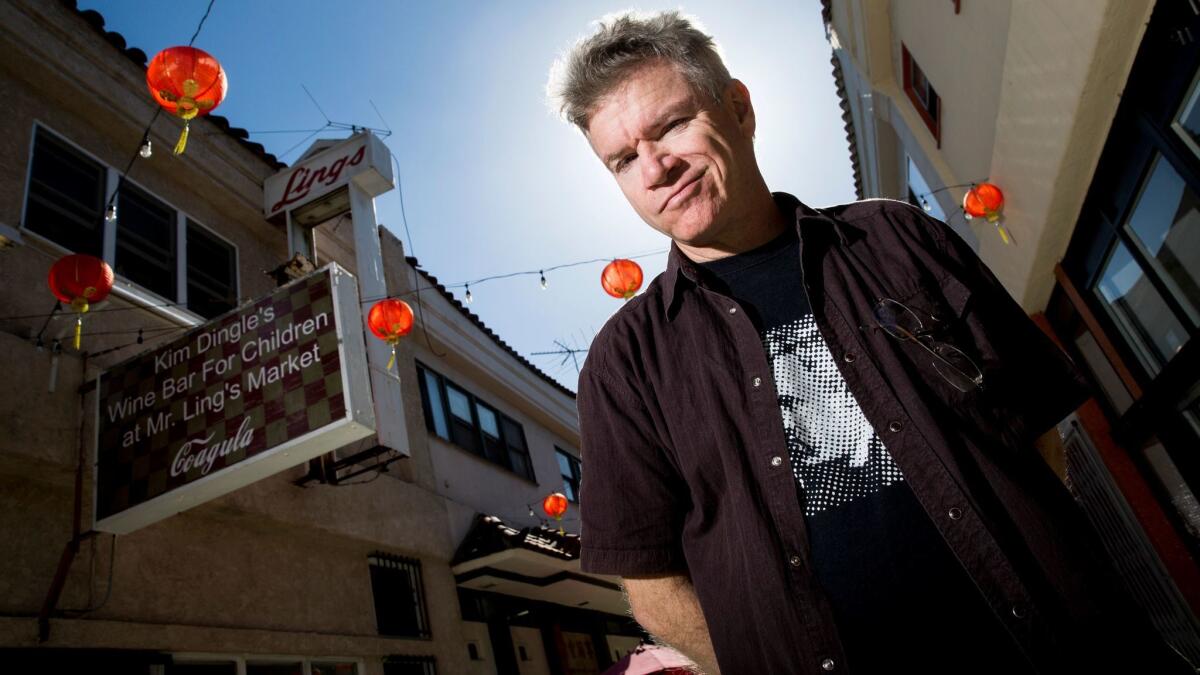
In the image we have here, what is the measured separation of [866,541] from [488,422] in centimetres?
1552

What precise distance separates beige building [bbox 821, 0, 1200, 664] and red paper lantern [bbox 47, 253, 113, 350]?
784 cm

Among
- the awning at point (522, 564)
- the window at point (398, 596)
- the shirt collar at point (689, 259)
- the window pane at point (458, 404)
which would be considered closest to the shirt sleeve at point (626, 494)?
the shirt collar at point (689, 259)

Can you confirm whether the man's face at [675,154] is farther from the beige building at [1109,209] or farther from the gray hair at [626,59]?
the beige building at [1109,209]

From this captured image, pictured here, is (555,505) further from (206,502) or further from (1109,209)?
(1109,209)

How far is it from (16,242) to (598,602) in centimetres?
1333

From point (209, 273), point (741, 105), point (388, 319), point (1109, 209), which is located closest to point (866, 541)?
point (741, 105)

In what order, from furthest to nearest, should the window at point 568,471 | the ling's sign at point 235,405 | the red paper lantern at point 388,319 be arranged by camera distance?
the window at point 568,471, the red paper lantern at point 388,319, the ling's sign at point 235,405

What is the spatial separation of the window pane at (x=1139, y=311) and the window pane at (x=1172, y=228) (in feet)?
1.19

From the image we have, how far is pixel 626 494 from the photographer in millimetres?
1896

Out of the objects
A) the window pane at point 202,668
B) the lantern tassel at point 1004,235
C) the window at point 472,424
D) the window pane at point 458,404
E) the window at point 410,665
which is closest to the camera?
the window pane at point 202,668

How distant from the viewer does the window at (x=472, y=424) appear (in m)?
14.4

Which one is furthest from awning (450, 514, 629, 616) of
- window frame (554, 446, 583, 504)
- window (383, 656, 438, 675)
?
window frame (554, 446, 583, 504)

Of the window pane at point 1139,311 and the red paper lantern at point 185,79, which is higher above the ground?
the red paper lantern at point 185,79

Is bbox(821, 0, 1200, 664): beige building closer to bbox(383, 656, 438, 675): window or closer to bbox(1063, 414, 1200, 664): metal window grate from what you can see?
bbox(1063, 414, 1200, 664): metal window grate
